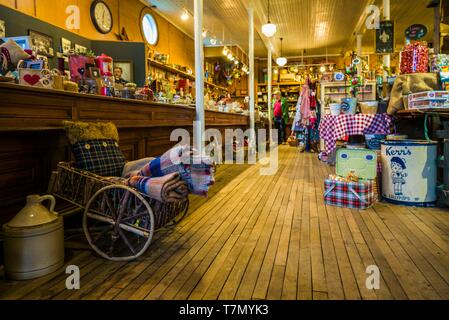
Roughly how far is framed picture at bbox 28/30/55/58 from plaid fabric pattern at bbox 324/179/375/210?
4.32m

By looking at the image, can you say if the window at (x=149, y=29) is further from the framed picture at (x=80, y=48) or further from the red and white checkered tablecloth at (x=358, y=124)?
the red and white checkered tablecloth at (x=358, y=124)

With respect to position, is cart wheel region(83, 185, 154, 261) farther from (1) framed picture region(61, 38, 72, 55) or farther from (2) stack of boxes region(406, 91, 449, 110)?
(1) framed picture region(61, 38, 72, 55)

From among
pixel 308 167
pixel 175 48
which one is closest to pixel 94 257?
pixel 308 167

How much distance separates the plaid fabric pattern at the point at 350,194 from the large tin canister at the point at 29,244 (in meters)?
2.61

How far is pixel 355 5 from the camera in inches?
331

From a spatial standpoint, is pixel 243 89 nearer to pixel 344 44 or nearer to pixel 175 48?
pixel 344 44

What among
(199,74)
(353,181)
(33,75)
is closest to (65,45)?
(199,74)

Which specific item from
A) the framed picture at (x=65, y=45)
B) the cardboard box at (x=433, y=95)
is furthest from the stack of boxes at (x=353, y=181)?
the framed picture at (x=65, y=45)

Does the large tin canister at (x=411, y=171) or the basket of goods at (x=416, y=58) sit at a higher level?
the basket of goods at (x=416, y=58)

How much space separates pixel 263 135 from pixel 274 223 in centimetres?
823

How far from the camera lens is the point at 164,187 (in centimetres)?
191

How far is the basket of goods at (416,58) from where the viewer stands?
11.6 ft

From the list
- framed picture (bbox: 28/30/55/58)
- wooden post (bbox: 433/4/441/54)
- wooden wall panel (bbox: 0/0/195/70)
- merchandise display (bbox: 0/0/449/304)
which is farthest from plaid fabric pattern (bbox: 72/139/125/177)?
wooden post (bbox: 433/4/441/54)

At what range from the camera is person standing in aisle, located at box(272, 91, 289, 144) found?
463 inches
